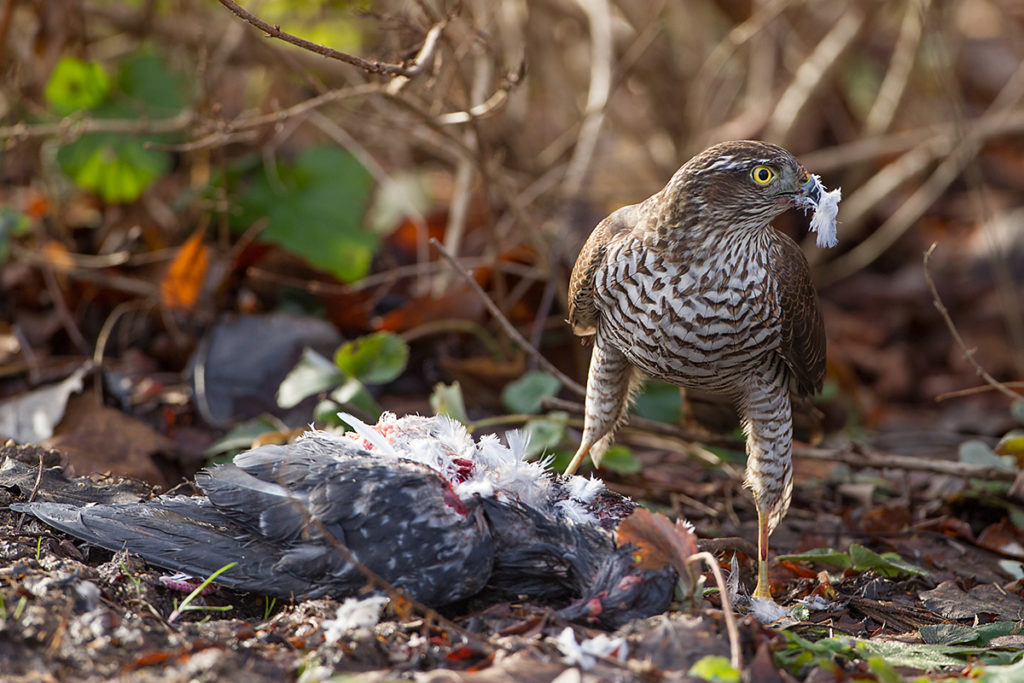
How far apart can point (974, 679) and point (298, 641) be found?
1.76 meters

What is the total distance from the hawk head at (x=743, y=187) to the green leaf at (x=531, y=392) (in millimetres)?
1404

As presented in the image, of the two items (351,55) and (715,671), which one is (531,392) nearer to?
(351,55)

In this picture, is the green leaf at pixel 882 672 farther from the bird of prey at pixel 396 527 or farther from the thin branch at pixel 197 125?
the thin branch at pixel 197 125

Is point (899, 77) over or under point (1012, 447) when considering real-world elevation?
over

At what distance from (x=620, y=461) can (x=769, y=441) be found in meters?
0.79

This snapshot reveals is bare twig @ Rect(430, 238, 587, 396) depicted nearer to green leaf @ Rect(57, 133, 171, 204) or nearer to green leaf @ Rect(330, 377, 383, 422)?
green leaf @ Rect(330, 377, 383, 422)

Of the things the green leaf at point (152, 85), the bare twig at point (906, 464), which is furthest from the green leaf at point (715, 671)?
the green leaf at point (152, 85)

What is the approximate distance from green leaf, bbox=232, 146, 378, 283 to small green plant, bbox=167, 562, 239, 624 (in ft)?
9.39

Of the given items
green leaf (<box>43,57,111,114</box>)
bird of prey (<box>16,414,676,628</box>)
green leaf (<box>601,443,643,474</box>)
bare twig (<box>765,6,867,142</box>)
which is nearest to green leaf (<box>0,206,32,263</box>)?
green leaf (<box>43,57,111,114</box>)

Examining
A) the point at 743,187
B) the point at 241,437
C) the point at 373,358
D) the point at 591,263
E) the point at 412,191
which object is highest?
the point at 743,187

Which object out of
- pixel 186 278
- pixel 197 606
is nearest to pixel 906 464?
pixel 197 606

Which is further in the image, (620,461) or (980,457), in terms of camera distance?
(980,457)

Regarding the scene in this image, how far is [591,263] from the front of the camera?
365cm

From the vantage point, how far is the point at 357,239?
5.70m
